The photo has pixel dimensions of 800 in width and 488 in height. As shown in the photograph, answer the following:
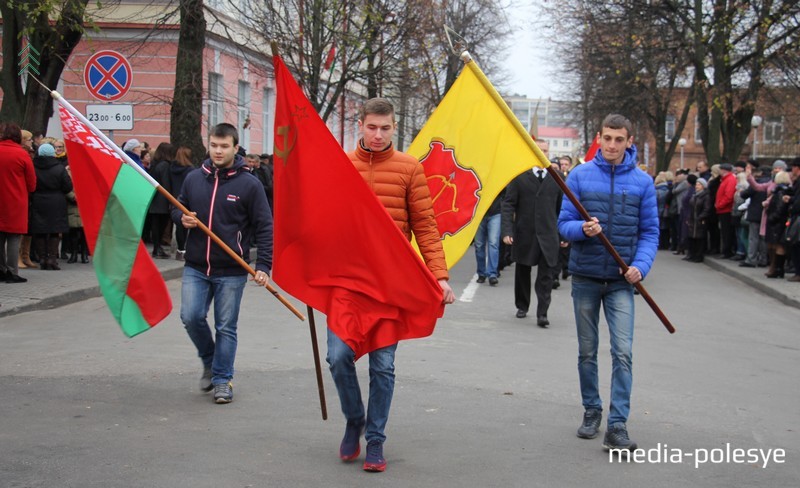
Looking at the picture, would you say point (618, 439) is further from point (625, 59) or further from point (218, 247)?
point (625, 59)

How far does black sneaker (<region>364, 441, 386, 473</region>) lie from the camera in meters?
5.29

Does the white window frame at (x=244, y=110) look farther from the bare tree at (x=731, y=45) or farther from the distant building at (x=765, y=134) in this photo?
the distant building at (x=765, y=134)

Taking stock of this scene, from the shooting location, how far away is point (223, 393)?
22.4 feet

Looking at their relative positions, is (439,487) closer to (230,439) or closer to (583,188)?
(230,439)

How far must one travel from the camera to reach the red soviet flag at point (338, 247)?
5.32m

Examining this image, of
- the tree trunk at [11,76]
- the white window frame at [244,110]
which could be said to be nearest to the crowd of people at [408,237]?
the tree trunk at [11,76]

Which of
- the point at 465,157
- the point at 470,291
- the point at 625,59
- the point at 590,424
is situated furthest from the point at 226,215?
the point at 625,59

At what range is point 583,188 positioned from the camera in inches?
240

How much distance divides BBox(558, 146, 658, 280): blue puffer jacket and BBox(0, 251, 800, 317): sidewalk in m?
7.07

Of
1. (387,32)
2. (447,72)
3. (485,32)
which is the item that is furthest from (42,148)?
(485,32)

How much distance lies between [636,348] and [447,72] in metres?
33.4

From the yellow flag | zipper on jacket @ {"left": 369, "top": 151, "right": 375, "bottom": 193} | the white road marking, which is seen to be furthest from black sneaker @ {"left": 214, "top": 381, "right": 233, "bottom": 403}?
the white road marking

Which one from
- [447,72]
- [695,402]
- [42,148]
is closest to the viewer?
[695,402]

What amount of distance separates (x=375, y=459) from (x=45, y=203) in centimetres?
1076
